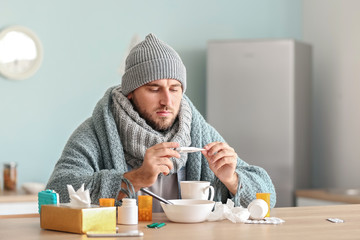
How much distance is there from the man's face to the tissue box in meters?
0.85

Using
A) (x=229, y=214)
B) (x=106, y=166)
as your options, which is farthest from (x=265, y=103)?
(x=229, y=214)

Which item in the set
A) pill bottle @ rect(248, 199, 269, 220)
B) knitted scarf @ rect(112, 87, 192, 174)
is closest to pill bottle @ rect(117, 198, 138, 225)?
pill bottle @ rect(248, 199, 269, 220)

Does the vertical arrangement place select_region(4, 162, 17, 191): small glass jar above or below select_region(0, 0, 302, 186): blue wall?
below

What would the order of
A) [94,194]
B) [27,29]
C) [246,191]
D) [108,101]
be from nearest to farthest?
[94,194]
[246,191]
[108,101]
[27,29]

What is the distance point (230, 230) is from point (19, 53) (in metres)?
2.79

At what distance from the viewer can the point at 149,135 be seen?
96.9 inches

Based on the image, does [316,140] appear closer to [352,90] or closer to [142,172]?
[352,90]

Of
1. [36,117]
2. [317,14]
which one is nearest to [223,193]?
[36,117]

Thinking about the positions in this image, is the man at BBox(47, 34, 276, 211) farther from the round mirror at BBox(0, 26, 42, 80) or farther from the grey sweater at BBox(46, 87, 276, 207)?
the round mirror at BBox(0, 26, 42, 80)

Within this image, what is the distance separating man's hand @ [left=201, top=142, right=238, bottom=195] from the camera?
209cm

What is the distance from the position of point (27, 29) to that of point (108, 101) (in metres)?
1.74

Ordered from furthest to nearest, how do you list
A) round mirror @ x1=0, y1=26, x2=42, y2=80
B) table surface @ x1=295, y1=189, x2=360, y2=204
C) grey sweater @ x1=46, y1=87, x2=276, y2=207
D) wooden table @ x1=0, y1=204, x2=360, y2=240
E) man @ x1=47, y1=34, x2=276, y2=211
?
round mirror @ x1=0, y1=26, x2=42, y2=80, table surface @ x1=295, y1=189, x2=360, y2=204, man @ x1=47, y1=34, x2=276, y2=211, grey sweater @ x1=46, y1=87, x2=276, y2=207, wooden table @ x1=0, y1=204, x2=360, y2=240

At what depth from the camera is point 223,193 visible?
93.4 inches

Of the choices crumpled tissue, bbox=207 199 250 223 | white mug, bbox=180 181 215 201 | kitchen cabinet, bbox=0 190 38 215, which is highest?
white mug, bbox=180 181 215 201
